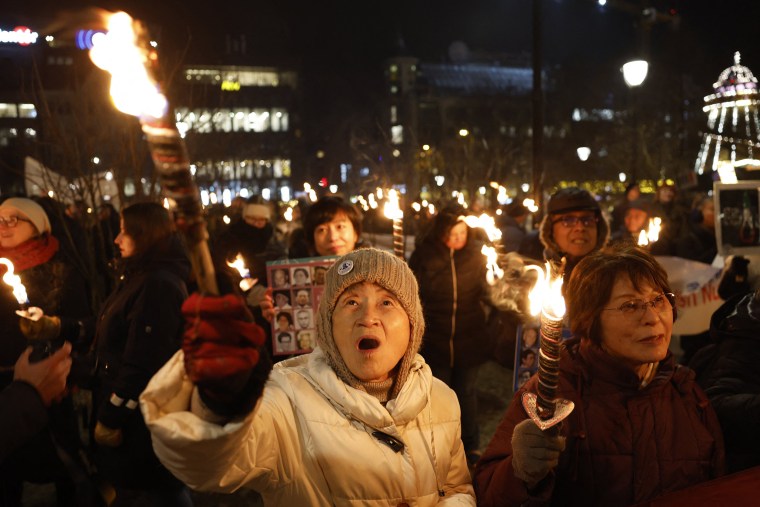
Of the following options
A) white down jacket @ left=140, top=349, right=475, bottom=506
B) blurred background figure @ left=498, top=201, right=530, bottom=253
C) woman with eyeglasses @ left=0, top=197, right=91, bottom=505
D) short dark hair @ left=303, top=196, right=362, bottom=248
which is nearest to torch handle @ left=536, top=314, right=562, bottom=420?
white down jacket @ left=140, top=349, right=475, bottom=506

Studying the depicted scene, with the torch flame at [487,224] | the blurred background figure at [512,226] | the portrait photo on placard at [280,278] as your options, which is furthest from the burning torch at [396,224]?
the blurred background figure at [512,226]

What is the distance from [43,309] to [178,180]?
3681 mm

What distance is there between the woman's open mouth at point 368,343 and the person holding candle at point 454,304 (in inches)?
121

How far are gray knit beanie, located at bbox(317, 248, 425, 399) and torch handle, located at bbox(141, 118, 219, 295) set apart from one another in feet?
3.27

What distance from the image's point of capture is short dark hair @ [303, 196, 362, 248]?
15.9 feet

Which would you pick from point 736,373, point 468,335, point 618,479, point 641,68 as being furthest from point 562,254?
point 641,68

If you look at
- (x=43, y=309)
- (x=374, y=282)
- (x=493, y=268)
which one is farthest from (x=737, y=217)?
(x=43, y=309)

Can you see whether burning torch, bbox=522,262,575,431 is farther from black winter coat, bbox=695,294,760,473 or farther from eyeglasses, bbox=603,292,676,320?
black winter coat, bbox=695,294,760,473

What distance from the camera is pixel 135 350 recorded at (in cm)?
347

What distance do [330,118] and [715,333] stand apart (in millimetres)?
71496

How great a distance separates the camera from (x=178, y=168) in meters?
1.38

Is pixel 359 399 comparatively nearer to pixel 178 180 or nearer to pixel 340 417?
pixel 340 417

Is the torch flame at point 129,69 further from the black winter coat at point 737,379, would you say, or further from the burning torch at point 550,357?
the black winter coat at point 737,379

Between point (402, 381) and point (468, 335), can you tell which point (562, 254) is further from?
point (402, 381)
